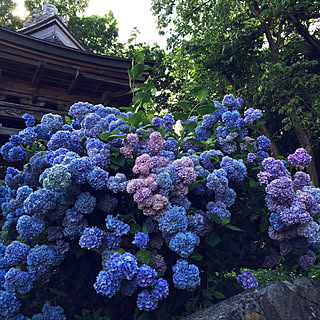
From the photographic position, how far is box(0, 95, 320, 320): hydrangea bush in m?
1.54

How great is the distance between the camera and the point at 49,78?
5.92 meters

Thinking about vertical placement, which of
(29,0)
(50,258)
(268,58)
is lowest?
(50,258)

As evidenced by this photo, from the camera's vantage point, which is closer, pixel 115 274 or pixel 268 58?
pixel 115 274

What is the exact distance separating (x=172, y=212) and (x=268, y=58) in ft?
31.1

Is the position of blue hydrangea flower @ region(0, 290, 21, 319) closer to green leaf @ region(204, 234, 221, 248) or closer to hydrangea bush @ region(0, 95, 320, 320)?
hydrangea bush @ region(0, 95, 320, 320)

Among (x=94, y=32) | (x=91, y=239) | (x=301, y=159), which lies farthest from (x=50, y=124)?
(x=94, y=32)

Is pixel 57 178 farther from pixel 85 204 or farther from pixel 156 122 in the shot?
pixel 156 122

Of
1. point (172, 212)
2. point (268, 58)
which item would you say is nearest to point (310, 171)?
point (268, 58)

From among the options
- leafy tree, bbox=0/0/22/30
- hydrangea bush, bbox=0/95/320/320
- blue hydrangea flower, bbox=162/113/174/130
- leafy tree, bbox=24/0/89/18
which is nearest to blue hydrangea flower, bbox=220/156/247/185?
hydrangea bush, bbox=0/95/320/320

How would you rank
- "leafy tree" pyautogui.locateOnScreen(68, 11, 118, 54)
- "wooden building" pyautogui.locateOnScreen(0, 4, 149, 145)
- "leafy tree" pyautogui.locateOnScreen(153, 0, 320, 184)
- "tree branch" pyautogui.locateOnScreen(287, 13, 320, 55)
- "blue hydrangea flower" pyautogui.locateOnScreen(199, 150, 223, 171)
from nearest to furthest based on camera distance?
"blue hydrangea flower" pyautogui.locateOnScreen(199, 150, 223, 171), "wooden building" pyautogui.locateOnScreen(0, 4, 149, 145), "leafy tree" pyautogui.locateOnScreen(153, 0, 320, 184), "tree branch" pyautogui.locateOnScreen(287, 13, 320, 55), "leafy tree" pyautogui.locateOnScreen(68, 11, 118, 54)

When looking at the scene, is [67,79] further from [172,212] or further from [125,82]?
[172,212]

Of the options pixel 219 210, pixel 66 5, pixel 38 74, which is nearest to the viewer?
pixel 219 210

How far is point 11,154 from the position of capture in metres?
2.11

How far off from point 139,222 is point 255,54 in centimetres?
925
